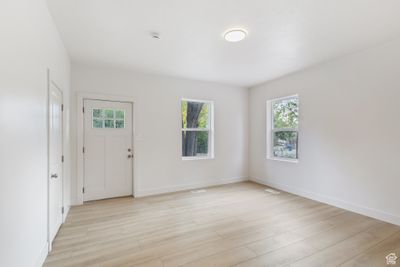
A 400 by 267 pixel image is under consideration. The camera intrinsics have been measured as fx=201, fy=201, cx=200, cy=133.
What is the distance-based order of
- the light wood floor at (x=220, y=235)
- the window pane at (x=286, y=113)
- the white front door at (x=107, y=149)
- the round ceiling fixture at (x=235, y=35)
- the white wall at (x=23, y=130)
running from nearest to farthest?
the white wall at (x=23, y=130) < the light wood floor at (x=220, y=235) < the round ceiling fixture at (x=235, y=35) < the white front door at (x=107, y=149) < the window pane at (x=286, y=113)

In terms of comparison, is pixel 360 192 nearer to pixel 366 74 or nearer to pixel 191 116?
pixel 366 74

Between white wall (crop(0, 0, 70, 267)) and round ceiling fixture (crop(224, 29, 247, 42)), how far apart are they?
1999mm

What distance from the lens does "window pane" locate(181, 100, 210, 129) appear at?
15.6 ft

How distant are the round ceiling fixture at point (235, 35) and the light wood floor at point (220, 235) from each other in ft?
8.41

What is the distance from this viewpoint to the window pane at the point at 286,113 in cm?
430

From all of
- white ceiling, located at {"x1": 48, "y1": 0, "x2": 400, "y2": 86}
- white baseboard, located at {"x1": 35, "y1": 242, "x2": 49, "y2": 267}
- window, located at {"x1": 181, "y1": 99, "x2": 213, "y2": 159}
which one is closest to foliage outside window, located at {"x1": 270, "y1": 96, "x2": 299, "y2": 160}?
white ceiling, located at {"x1": 48, "y1": 0, "x2": 400, "y2": 86}

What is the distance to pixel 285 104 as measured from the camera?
14.9 ft

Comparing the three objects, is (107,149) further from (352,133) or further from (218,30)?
(352,133)

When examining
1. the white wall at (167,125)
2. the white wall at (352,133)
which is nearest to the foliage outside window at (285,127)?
the white wall at (352,133)

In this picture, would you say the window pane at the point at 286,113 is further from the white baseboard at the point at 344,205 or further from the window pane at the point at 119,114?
the window pane at the point at 119,114

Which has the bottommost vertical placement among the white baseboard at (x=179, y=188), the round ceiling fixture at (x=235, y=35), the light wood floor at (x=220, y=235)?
the light wood floor at (x=220, y=235)

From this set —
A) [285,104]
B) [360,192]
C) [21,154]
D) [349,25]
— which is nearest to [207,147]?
[285,104]

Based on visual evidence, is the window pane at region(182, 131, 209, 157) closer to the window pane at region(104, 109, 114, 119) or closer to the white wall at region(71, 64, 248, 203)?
the white wall at region(71, 64, 248, 203)

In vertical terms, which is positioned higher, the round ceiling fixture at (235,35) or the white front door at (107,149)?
the round ceiling fixture at (235,35)
